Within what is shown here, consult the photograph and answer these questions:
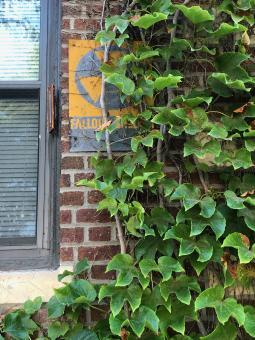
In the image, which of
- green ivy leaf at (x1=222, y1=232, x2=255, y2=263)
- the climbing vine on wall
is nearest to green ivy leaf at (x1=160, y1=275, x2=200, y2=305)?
the climbing vine on wall

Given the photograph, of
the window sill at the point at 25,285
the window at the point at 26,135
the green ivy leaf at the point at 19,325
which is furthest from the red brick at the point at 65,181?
the green ivy leaf at the point at 19,325

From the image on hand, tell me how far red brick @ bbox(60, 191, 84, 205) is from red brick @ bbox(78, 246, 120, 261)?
0.21 meters

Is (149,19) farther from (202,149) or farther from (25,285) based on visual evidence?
(25,285)

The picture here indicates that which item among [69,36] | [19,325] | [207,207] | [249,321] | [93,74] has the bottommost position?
[19,325]

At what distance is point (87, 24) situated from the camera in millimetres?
2303

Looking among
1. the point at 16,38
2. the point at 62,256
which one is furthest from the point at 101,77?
the point at 62,256

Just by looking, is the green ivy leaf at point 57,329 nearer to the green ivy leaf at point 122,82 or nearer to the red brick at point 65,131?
the red brick at point 65,131

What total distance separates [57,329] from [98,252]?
0.36m

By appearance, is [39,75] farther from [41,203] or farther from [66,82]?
[41,203]

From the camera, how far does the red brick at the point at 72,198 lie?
2.14 meters

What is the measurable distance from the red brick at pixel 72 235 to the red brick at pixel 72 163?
0.93ft

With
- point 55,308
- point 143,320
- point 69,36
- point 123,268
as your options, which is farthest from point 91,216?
point 69,36

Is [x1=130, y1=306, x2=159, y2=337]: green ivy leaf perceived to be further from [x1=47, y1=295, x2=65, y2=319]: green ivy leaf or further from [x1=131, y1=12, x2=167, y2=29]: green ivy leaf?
[x1=131, y1=12, x2=167, y2=29]: green ivy leaf

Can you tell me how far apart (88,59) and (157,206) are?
2.53 feet
